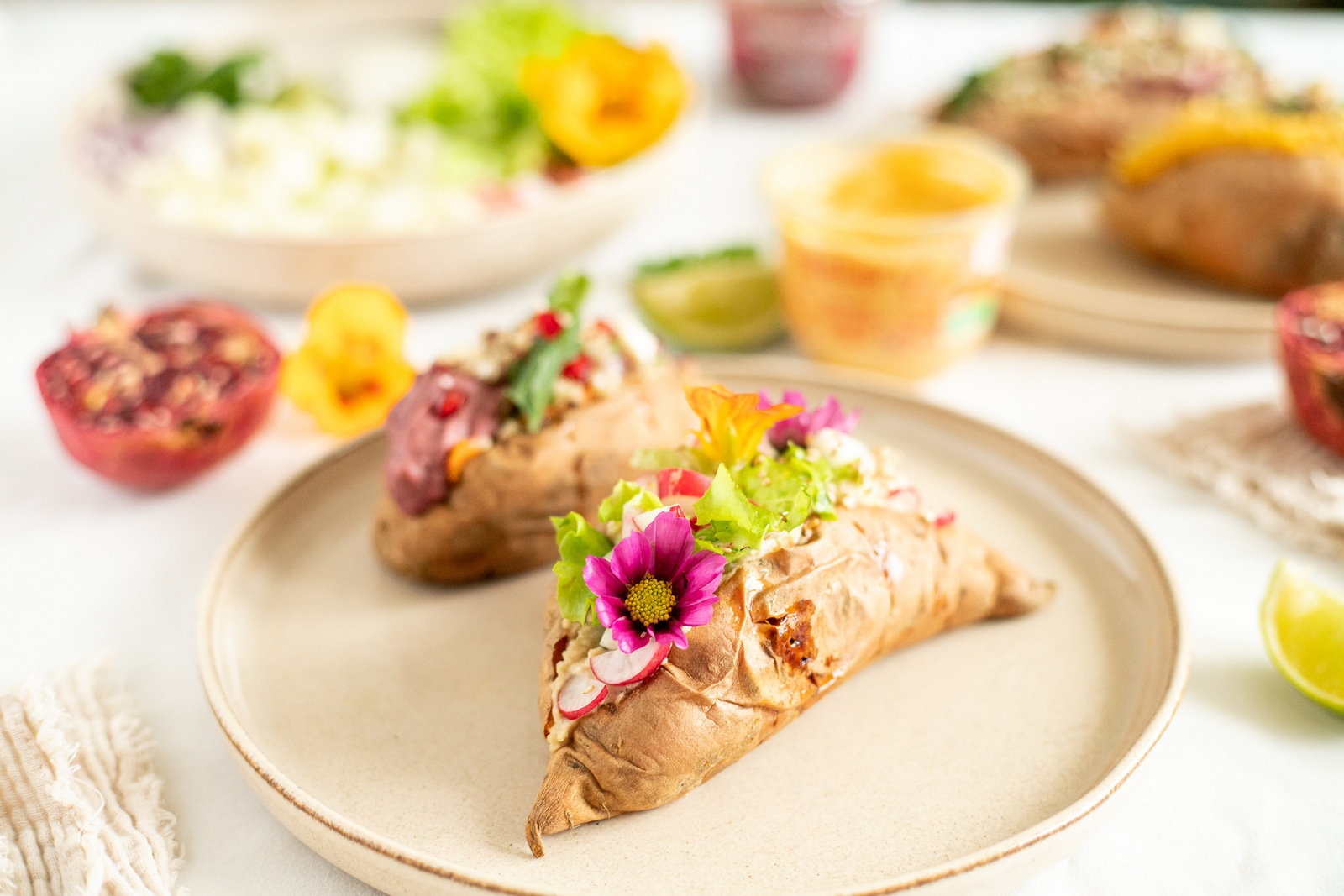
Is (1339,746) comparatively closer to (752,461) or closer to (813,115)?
(752,461)

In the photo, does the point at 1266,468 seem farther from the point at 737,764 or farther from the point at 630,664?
the point at 630,664

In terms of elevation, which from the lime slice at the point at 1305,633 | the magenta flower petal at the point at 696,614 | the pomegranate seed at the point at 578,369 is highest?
the magenta flower petal at the point at 696,614

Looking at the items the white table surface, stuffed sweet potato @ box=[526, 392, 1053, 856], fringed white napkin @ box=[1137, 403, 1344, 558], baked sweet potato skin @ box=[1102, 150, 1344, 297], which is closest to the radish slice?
stuffed sweet potato @ box=[526, 392, 1053, 856]

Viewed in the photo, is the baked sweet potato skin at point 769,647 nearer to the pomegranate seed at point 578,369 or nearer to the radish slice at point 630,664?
the radish slice at point 630,664

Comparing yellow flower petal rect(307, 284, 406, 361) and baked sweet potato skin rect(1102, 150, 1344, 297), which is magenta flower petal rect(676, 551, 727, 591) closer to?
yellow flower petal rect(307, 284, 406, 361)

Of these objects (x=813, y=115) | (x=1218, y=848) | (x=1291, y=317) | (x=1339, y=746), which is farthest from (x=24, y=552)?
(x=813, y=115)

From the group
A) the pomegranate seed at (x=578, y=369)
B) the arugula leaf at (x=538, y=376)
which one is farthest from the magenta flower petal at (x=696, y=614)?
the pomegranate seed at (x=578, y=369)
